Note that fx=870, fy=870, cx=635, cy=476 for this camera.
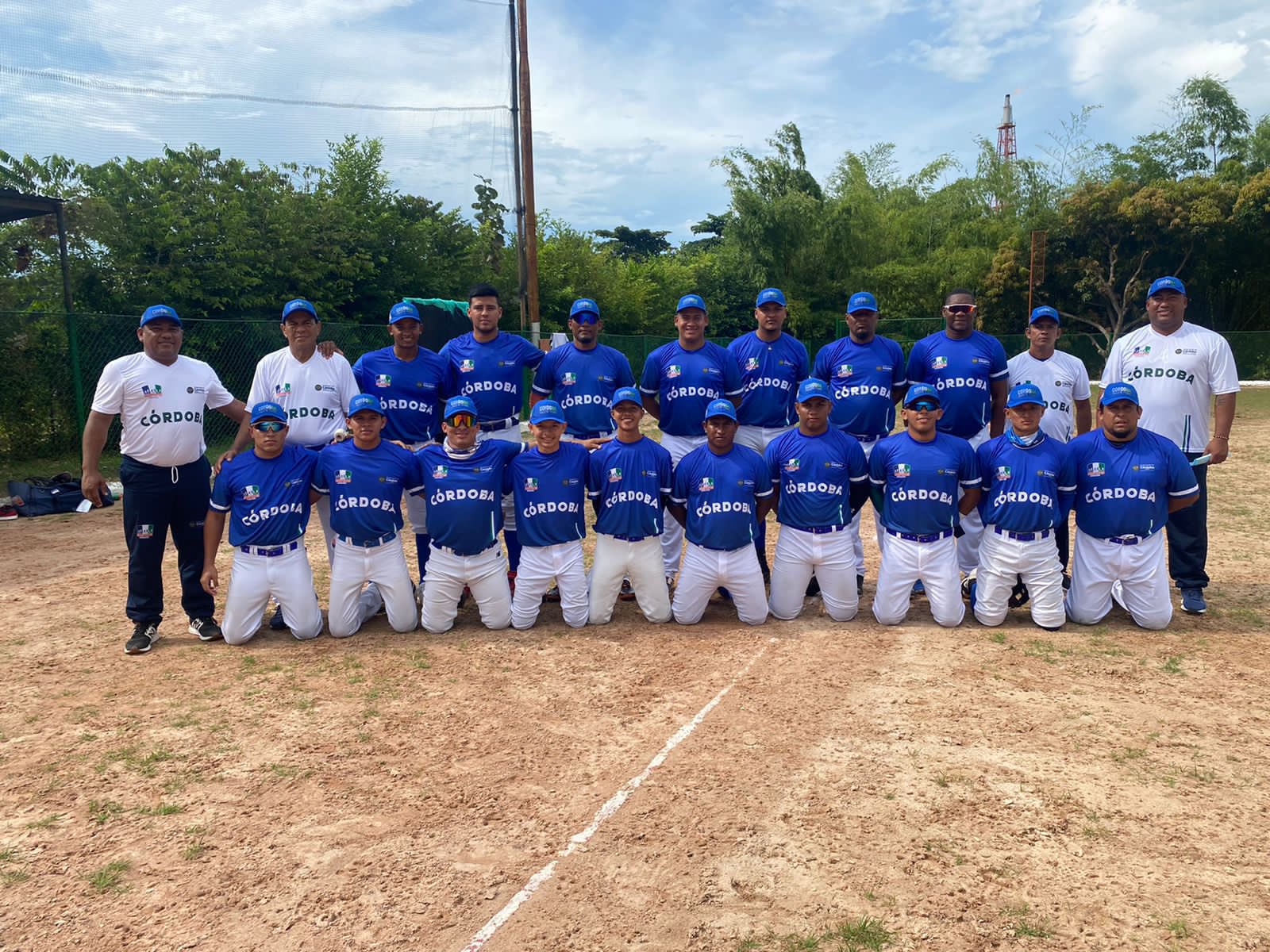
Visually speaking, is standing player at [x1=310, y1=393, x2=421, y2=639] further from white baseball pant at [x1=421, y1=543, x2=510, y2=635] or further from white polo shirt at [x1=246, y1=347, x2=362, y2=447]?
white polo shirt at [x1=246, y1=347, x2=362, y2=447]

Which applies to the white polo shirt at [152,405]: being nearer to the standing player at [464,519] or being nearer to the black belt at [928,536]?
the standing player at [464,519]

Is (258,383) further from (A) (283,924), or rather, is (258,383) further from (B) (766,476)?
(A) (283,924)

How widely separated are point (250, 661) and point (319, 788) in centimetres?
189

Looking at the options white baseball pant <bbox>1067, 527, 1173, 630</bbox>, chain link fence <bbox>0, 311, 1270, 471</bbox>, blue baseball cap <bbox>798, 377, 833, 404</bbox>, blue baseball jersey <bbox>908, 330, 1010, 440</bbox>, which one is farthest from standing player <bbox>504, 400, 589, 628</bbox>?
chain link fence <bbox>0, 311, 1270, 471</bbox>

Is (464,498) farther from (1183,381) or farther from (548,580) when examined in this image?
(1183,381)

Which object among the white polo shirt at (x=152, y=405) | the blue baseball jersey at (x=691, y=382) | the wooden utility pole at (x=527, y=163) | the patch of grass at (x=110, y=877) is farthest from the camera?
the wooden utility pole at (x=527, y=163)

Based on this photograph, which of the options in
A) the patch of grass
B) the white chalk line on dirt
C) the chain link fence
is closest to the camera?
the white chalk line on dirt

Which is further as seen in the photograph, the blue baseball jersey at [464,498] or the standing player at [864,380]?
the standing player at [864,380]

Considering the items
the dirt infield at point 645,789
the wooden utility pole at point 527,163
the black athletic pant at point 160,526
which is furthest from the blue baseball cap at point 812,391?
the wooden utility pole at point 527,163

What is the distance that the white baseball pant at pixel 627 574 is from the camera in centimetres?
594

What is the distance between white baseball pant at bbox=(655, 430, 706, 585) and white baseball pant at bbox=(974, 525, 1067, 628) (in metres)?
2.15

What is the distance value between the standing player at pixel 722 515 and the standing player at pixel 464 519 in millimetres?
1229

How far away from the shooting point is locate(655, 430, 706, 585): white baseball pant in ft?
21.8

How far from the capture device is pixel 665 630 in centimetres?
594
